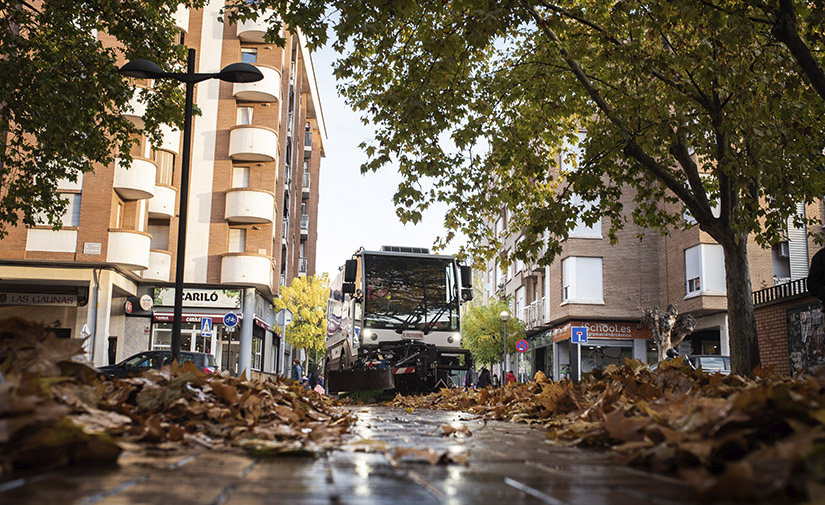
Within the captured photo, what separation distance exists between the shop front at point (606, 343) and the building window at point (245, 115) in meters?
19.0

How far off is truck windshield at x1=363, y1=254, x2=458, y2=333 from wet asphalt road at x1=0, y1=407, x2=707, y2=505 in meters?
16.4

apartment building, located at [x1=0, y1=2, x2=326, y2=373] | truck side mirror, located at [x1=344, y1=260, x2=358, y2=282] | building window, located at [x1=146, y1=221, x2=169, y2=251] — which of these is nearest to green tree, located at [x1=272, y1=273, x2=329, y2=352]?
apartment building, located at [x1=0, y1=2, x2=326, y2=373]

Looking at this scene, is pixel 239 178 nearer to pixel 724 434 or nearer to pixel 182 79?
pixel 182 79

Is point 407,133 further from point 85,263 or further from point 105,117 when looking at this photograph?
point 85,263

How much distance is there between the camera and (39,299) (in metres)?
29.6

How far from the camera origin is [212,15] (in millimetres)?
36906

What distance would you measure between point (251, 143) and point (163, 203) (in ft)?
16.3

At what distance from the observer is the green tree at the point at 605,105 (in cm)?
995

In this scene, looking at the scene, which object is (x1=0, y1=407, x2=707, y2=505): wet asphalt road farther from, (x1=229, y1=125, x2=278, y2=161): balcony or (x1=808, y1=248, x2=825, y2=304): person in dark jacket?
(x1=229, y1=125, x2=278, y2=161): balcony

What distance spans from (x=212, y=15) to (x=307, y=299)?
2131 cm

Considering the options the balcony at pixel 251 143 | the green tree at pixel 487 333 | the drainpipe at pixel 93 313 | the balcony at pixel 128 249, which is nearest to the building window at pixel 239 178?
the balcony at pixel 251 143

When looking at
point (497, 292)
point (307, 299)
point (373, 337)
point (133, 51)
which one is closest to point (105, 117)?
point (133, 51)

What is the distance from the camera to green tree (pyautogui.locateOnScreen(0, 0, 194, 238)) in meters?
13.5

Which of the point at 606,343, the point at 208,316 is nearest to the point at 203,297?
the point at 208,316
